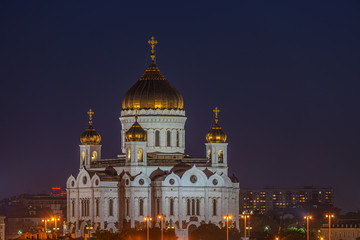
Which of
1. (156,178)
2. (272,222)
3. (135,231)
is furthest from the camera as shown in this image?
(272,222)

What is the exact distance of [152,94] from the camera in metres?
152

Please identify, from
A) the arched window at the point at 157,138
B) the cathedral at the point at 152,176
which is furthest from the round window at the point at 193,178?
the arched window at the point at 157,138

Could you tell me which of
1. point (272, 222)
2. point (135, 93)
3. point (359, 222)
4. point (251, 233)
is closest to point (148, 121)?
point (135, 93)

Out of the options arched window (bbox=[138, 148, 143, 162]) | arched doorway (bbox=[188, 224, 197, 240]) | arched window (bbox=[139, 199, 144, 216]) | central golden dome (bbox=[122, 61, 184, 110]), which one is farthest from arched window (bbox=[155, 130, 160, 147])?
arched doorway (bbox=[188, 224, 197, 240])

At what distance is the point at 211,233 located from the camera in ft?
468

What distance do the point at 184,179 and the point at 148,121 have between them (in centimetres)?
814

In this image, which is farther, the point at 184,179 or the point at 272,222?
the point at 272,222

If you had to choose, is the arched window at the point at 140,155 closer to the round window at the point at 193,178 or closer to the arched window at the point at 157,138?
the arched window at the point at 157,138

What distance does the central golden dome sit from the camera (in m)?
152

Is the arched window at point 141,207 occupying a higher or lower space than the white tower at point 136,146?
lower

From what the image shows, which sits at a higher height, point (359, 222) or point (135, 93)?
point (135, 93)

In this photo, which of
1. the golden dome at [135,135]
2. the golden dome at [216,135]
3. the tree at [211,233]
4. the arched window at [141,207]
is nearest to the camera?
the tree at [211,233]

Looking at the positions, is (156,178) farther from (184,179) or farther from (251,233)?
(251,233)

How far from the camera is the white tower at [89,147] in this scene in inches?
6068
